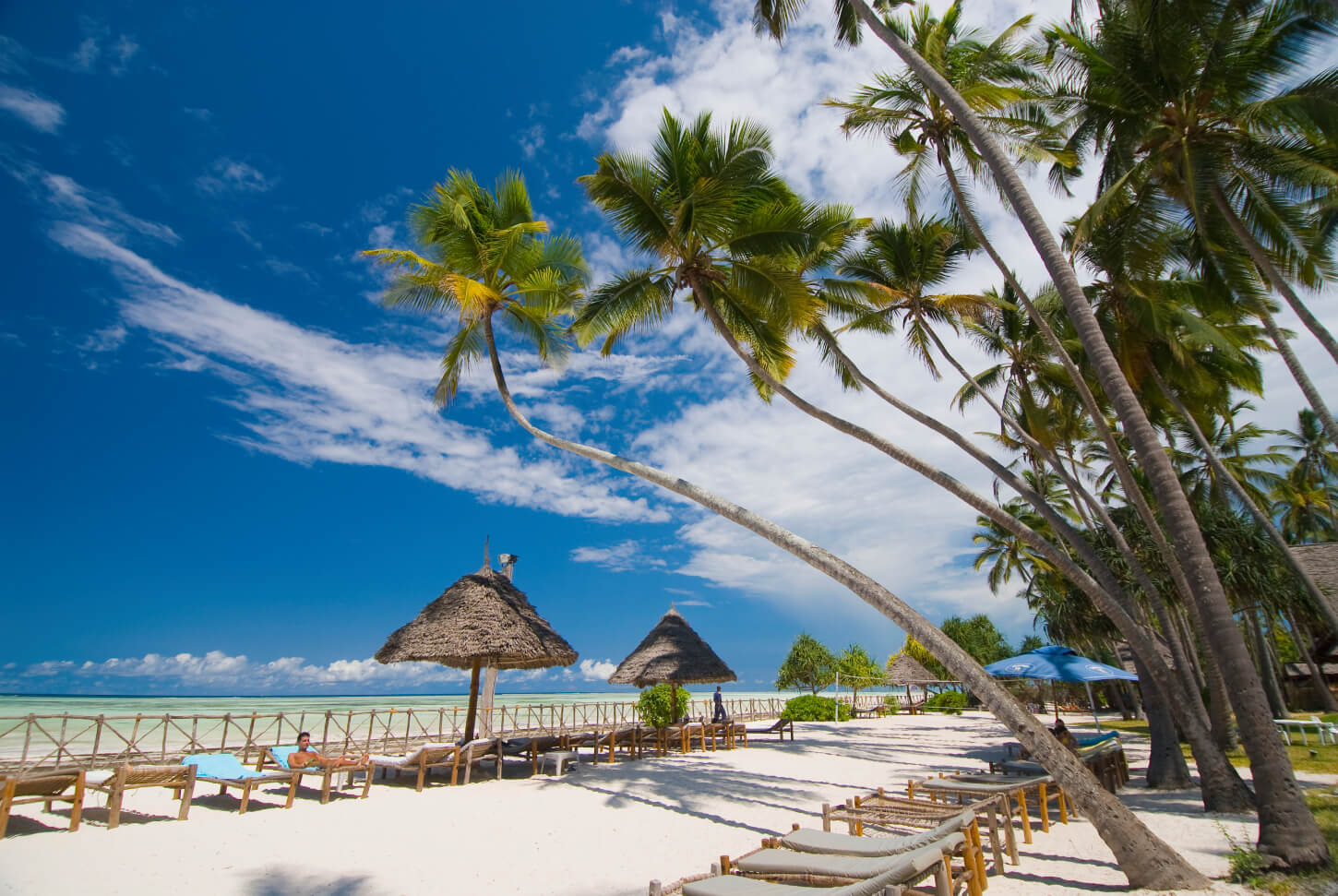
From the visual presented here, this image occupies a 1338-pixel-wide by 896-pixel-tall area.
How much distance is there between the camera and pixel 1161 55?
764cm

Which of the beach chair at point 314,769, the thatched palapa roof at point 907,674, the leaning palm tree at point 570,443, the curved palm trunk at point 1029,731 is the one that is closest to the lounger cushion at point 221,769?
the beach chair at point 314,769

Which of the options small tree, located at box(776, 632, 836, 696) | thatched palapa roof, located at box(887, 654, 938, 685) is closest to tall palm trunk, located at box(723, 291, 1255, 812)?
thatched palapa roof, located at box(887, 654, 938, 685)

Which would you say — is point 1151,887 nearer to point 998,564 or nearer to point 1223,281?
point 1223,281

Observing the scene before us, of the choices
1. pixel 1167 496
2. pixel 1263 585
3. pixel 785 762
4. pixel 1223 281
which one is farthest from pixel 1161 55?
pixel 1263 585

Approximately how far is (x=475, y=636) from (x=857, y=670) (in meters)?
26.6

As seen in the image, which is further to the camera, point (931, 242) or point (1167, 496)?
point (931, 242)

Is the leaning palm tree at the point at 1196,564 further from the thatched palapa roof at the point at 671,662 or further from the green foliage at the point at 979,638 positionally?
the green foliage at the point at 979,638

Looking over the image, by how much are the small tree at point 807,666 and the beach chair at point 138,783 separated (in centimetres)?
3032

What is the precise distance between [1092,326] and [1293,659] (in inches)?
1341

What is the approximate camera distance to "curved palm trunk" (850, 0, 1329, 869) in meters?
4.92

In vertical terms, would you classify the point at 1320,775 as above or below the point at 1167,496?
below

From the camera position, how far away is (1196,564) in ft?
18.0

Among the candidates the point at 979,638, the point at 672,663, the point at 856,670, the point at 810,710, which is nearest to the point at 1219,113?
the point at 672,663

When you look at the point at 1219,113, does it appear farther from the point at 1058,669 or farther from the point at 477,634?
the point at 477,634
